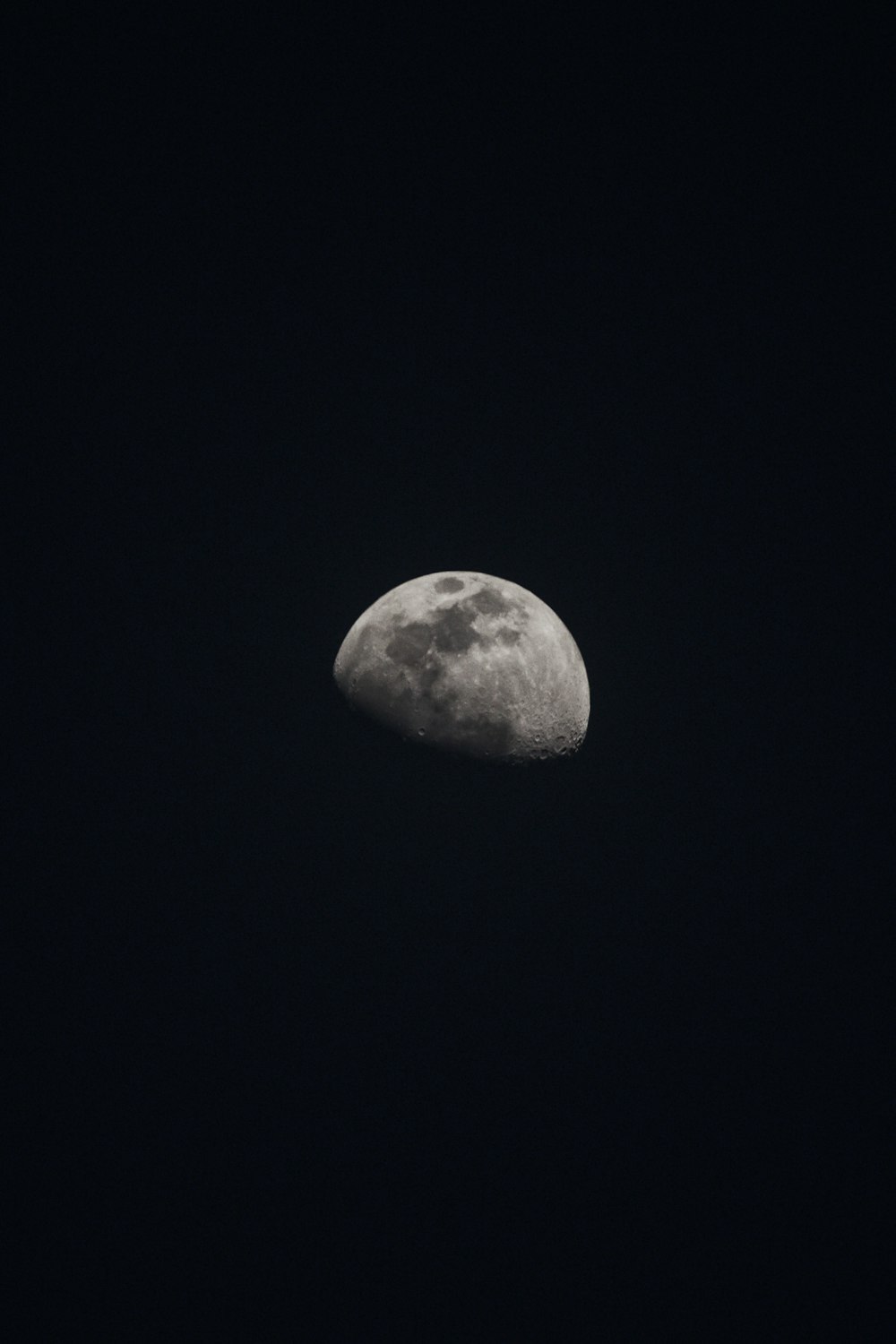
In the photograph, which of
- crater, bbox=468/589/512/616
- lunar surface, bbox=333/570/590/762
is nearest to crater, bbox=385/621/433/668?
lunar surface, bbox=333/570/590/762

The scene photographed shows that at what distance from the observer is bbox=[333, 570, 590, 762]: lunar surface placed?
173 inches

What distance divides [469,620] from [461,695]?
1.49ft

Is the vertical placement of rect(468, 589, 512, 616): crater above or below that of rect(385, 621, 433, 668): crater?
above

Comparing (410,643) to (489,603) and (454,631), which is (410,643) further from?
(489,603)

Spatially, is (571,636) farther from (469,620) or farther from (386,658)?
(386,658)

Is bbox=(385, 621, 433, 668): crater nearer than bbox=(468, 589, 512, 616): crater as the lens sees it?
Yes

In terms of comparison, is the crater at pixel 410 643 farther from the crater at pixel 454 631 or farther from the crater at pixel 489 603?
the crater at pixel 489 603

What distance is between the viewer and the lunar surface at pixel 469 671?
4.40m

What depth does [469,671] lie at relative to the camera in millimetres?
4438

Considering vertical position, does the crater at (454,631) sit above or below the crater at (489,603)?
below

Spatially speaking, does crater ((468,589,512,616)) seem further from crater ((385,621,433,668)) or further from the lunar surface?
crater ((385,621,433,668))

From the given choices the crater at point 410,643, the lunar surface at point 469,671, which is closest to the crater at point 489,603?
the lunar surface at point 469,671

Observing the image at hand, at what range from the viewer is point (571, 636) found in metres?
5.01

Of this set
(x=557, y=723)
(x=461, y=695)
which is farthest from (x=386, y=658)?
(x=557, y=723)
